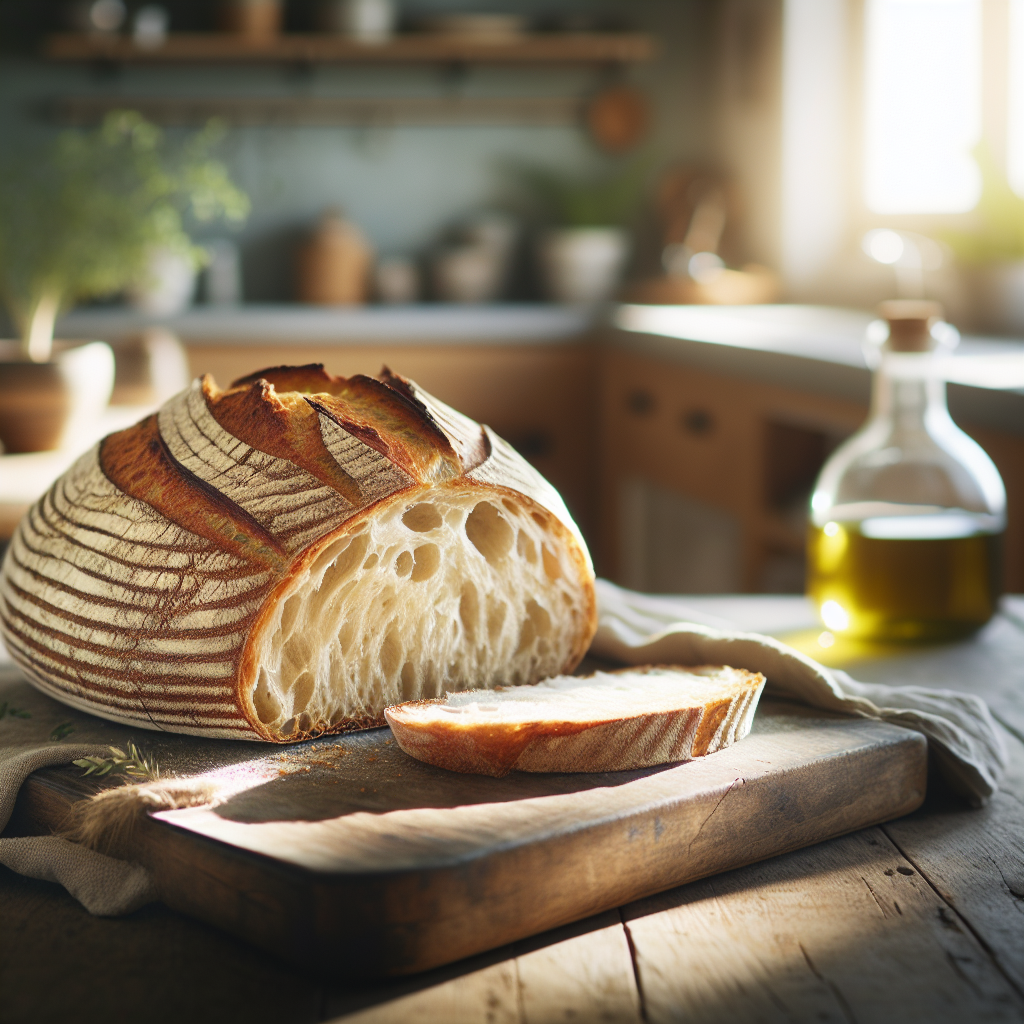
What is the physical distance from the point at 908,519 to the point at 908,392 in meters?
0.11

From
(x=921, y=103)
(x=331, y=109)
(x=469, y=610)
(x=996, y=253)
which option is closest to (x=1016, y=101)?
(x=921, y=103)

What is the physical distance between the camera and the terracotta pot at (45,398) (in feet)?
5.31

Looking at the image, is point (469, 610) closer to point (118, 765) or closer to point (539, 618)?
point (539, 618)

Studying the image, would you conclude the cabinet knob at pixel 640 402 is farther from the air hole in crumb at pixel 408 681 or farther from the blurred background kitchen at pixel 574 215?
the air hole in crumb at pixel 408 681

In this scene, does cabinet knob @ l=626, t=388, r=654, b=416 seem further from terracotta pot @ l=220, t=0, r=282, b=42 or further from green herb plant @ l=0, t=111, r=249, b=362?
terracotta pot @ l=220, t=0, r=282, b=42

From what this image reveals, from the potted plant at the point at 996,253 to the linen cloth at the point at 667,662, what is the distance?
6.64ft

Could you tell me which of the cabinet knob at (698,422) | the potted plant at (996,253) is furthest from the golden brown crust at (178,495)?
the potted plant at (996,253)

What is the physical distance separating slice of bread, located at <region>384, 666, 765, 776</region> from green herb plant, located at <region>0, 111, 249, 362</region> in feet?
3.83

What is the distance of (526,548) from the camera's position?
2.95ft

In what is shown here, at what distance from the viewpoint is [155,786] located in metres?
0.67

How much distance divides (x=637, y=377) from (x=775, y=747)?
8.46 feet

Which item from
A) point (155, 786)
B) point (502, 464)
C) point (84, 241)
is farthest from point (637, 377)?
point (155, 786)

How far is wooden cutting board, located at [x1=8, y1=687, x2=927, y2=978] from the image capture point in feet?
1.85

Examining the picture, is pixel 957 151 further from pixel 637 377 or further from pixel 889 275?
pixel 637 377
